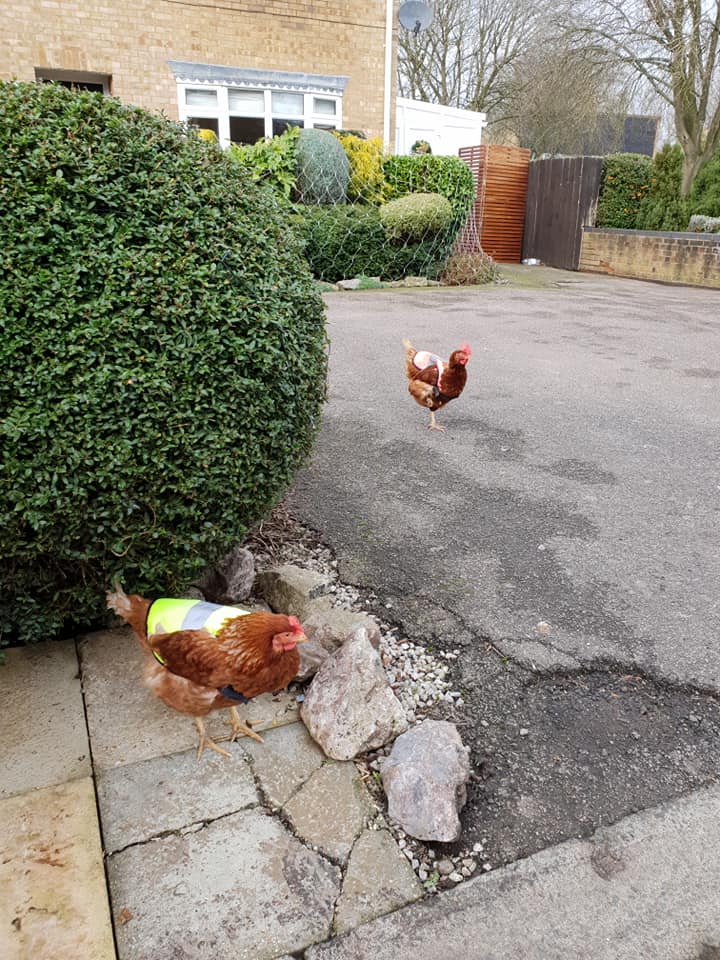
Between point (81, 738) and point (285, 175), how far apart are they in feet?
43.9

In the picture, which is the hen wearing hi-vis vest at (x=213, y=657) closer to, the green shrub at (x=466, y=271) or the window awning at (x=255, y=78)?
the green shrub at (x=466, y=271)

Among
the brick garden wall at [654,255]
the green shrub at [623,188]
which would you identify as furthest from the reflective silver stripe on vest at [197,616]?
the green shrub at [623,188]

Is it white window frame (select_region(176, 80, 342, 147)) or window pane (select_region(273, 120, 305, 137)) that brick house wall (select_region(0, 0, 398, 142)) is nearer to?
white window frame (select_region(176, 80, 342, 147))

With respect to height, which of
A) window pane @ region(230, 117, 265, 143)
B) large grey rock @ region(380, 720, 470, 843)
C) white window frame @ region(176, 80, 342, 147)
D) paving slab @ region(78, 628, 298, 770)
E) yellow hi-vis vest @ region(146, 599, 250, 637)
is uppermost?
white window frame @ region(176, 80, 342, 147)

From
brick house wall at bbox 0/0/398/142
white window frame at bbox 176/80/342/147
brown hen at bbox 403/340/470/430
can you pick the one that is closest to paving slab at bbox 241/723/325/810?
brown hen at bbox 403/340/470/430

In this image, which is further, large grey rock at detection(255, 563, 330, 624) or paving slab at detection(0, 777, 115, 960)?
large grey rock at detection(255, 563, 330, 624)

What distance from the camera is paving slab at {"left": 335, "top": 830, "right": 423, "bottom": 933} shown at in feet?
5.72

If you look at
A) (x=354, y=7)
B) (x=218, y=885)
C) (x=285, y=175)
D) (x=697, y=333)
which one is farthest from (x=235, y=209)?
(x=354, y=7)

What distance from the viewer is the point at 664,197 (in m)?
16.9

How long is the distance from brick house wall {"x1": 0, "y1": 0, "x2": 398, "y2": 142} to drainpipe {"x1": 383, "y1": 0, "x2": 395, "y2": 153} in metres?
0.11

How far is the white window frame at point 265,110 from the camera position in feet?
52.9

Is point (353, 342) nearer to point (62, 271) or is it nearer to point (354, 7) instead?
point (62, 271)

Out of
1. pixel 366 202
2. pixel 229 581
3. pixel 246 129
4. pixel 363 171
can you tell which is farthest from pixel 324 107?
pixel 229 581

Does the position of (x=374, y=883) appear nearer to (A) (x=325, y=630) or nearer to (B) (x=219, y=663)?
(B) (x=219, y=663)
